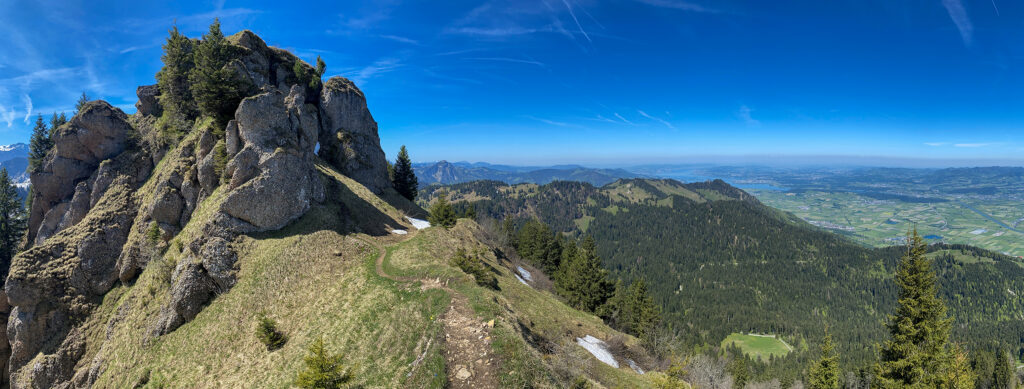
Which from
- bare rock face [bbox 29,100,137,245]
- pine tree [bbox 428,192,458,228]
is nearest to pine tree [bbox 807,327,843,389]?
pine tree [bbox 428,192,458,228]

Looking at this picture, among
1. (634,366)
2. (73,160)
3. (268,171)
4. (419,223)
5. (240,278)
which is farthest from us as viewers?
(419,223)

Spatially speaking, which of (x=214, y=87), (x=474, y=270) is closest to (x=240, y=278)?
(x=474, y=270)

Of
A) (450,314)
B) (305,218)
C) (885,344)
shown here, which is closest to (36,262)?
(305,218)

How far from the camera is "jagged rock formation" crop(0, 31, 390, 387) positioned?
125 ft

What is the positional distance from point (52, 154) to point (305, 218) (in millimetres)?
51922

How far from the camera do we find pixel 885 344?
98.9 ft

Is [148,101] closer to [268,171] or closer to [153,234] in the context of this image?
[153,234]

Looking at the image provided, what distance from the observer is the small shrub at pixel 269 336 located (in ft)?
90.7

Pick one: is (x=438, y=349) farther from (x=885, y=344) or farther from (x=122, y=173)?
(x=122, y=173)

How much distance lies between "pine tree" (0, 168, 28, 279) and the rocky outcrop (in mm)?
52127

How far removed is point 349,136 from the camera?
69.2 meters

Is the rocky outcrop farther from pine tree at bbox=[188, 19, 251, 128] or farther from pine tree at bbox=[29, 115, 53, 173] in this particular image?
pine tree at bbox=[29, 115, 53, 173]

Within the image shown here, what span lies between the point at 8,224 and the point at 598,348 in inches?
3919

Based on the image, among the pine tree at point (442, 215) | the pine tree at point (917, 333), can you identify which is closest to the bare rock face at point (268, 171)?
the pine tree at point (442, 215)
